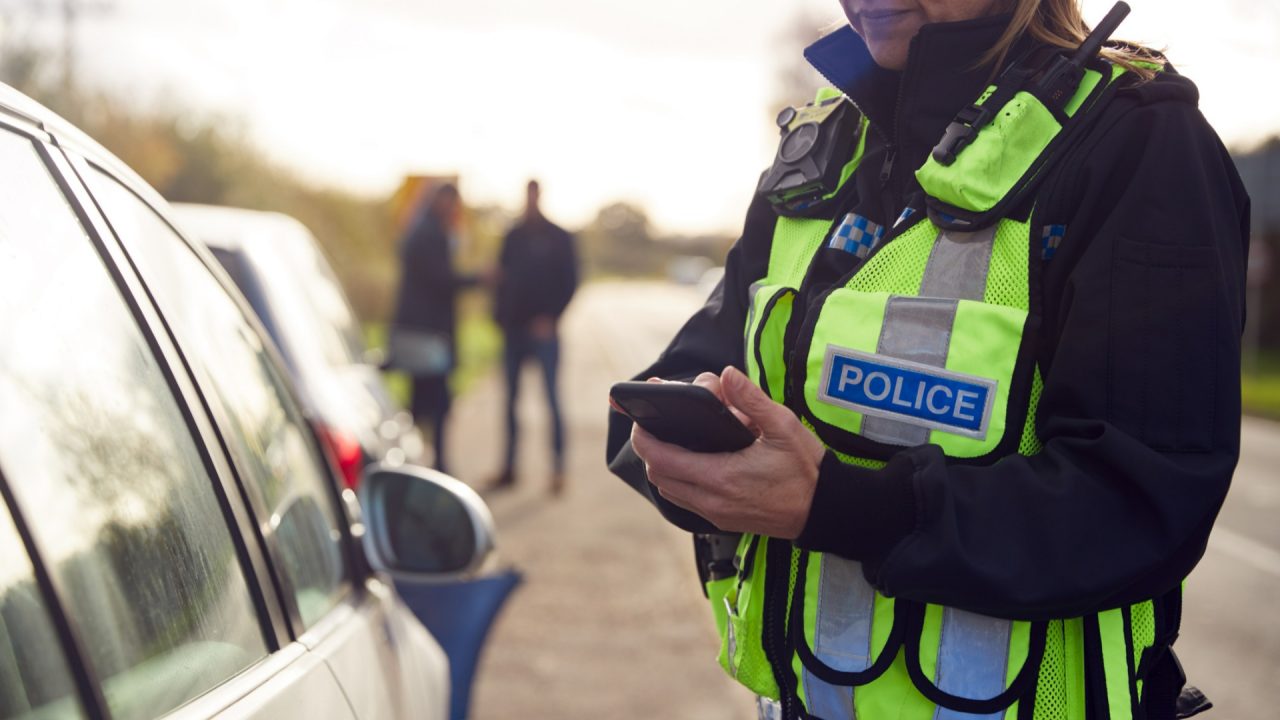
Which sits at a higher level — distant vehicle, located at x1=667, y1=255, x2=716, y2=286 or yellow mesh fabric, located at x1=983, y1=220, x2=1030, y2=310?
yellow mesh fabric, located at x1=983, y1=220, x2=1030, y2=310

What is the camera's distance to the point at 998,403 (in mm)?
1435

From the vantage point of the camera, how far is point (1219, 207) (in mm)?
1422

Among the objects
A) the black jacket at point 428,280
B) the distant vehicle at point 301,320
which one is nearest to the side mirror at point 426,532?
the distant vehicle at point 301,320

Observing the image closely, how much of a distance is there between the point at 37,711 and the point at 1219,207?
1357mm

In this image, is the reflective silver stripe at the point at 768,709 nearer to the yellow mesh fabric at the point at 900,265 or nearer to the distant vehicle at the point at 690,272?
the yellow mesh fabric at the point at 900,265

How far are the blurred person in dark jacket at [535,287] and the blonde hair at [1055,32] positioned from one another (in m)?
6.91

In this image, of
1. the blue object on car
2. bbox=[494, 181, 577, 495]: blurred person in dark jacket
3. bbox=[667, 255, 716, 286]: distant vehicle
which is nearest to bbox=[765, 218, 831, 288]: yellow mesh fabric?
the blue object on car

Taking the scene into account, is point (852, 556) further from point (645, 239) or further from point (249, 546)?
point (645, 239)

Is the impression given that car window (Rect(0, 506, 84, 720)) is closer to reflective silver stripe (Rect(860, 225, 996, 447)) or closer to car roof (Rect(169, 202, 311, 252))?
reflective silver stripe (Rect(860, 225, 996, 447))

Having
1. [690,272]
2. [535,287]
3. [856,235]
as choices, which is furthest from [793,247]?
[690,272]

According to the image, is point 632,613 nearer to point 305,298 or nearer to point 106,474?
point 305,298

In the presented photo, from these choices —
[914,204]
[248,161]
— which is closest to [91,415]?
[914,204]

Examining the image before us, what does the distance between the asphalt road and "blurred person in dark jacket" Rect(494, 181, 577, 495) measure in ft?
3.39

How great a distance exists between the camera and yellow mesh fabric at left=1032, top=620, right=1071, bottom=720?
1450mm
